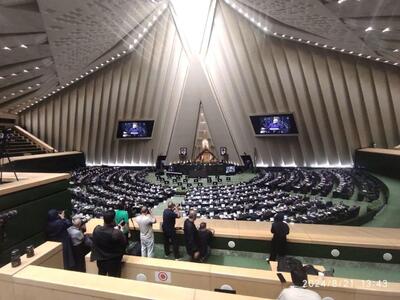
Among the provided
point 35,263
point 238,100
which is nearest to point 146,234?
point 35,263

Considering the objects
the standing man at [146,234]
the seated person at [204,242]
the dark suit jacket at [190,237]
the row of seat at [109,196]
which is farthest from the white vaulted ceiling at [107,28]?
the seated person at [204,242]

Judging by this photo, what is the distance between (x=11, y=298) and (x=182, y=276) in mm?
2177

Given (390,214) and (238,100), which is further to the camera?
(238,100)

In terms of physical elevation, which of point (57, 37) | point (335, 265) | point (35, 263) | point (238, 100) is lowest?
point (335, 265)

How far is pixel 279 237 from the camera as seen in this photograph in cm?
585

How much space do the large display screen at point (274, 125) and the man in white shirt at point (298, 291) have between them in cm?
2232

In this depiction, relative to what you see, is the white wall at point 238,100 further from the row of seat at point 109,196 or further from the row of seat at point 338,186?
the row of seat at point 109,196

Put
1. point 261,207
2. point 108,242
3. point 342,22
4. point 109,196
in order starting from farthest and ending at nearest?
point 109,196
point 342,22
point 261,207
point 108,242

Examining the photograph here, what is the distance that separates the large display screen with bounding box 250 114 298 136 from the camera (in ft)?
76.5

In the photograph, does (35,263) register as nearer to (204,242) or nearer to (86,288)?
(86,288)

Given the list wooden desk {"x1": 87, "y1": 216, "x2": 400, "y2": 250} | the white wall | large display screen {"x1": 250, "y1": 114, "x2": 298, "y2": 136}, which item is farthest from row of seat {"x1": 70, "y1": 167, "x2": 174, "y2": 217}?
large display screen {"x1": 250, "y1": 114, "x2": 298, "y2": 136}

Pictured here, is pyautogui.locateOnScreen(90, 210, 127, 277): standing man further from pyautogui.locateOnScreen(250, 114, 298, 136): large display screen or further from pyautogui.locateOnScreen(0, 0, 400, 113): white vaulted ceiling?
pyautogui.locateOnScreen(250, 114, 298, 136): large display screen

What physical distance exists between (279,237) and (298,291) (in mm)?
3703

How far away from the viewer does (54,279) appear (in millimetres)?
2967
